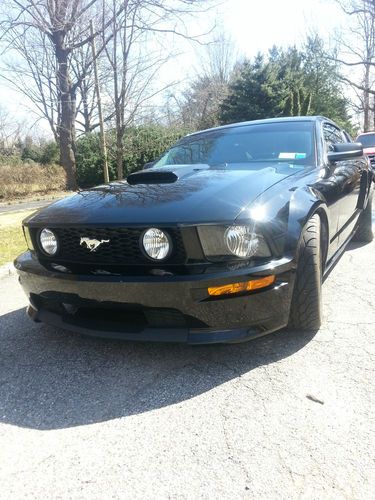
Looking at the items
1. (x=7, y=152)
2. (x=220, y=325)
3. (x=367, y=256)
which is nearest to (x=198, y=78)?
(x=7, y=152)

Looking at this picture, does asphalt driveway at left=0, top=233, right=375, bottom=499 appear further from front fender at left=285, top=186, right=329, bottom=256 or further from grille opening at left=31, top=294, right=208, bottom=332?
front fender at left=285, top=186, right=329, bottom=256

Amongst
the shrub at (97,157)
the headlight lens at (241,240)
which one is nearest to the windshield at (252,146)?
the headlight lens at (241,240)

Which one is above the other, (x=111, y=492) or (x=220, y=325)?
(x=220, y=325)

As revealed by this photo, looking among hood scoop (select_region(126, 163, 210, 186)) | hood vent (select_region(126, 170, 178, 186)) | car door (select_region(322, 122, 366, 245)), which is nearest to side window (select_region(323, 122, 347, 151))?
car door (select_region(322, 122, 366, 245))

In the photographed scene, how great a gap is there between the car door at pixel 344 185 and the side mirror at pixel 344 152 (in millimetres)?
61

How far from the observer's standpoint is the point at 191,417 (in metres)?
1.86

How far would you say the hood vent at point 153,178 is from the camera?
2.70 metres

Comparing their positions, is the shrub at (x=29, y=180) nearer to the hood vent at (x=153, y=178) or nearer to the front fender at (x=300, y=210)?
the hood vent at (x=153, y=178)

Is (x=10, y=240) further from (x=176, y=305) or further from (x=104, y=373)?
(x=176, y=305)

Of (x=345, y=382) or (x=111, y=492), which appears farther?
(x=345, y=382)

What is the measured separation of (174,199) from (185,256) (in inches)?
15.0

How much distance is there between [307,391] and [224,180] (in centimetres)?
126

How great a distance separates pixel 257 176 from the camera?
2537mm

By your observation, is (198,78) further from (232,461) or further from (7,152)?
(232,461)
